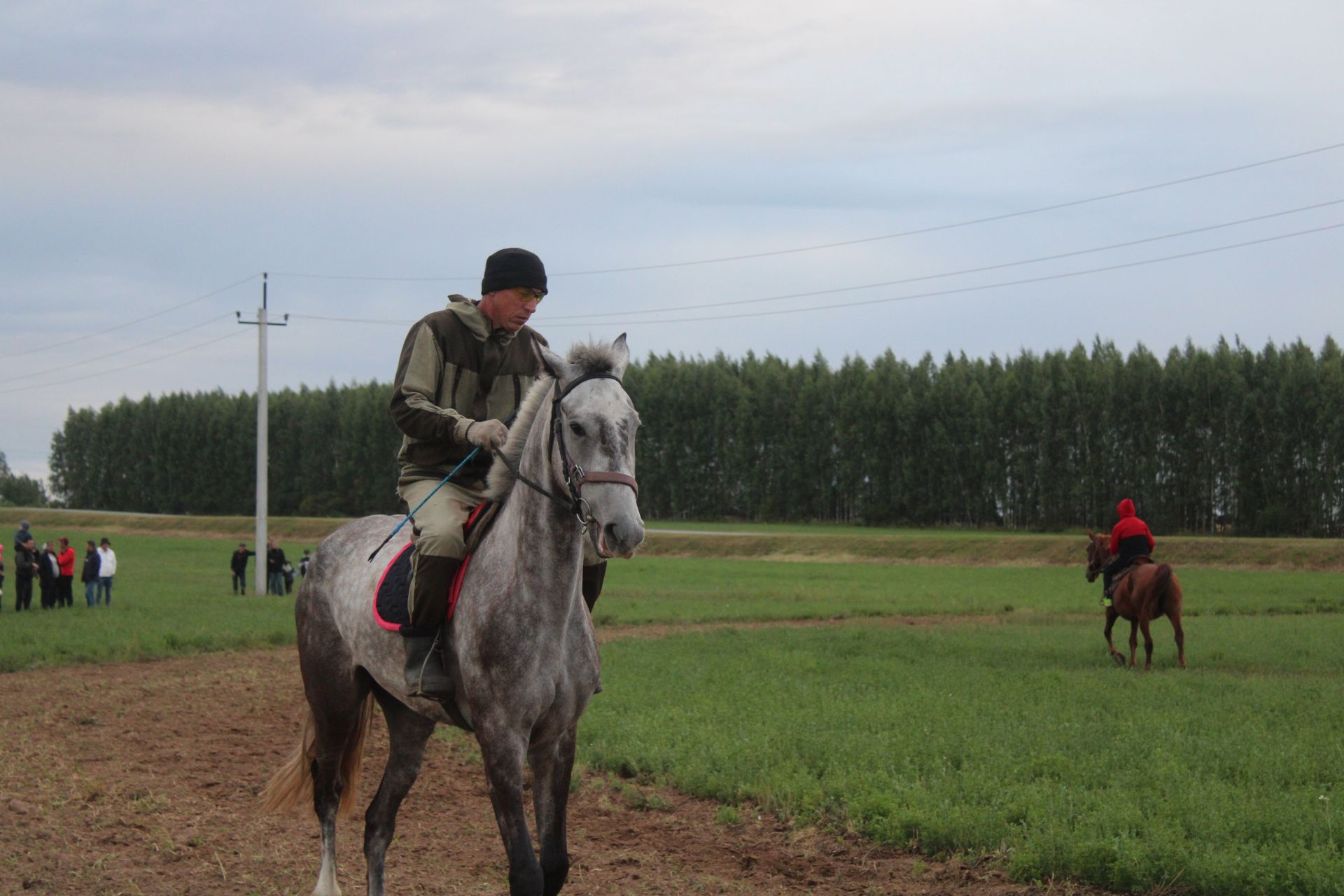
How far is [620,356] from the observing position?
15.3ft

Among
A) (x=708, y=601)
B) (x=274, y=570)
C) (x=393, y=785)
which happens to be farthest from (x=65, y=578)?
(x=393, y=785)

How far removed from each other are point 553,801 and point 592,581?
1.07 meters

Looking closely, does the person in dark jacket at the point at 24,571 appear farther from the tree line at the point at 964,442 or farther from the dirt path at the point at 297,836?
the tree line at the point at 964,442

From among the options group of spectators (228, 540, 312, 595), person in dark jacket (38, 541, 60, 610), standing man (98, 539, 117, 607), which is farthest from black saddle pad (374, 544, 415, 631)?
group of spectators (228, 540, 312, 595)

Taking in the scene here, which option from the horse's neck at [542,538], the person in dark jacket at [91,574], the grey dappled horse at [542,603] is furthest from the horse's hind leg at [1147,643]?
Answer: the person in dark jacket at [91,574]

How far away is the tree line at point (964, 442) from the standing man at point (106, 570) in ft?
112

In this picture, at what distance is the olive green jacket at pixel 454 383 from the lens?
5176mm

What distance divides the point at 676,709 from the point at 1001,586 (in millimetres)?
21677

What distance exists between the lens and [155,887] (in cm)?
636

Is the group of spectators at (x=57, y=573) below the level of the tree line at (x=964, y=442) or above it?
below

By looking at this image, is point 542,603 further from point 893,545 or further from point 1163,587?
point 893,545

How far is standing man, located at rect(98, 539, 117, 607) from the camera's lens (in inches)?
1021

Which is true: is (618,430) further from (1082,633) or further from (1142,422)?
(1142,422)

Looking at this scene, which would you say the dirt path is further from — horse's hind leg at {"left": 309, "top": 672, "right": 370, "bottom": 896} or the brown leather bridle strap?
the brown leather bridle strap
